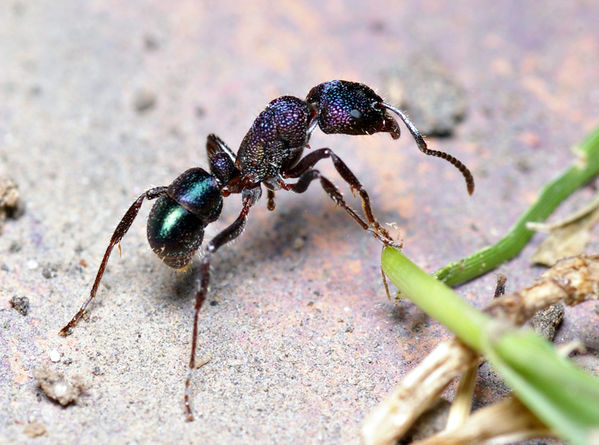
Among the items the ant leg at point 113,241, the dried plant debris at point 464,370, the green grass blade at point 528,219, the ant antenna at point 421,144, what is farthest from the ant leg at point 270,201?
the dried plant debris at point 464,370

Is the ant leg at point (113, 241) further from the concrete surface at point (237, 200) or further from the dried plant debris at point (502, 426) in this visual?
the dried plant debris at point (502, 426)

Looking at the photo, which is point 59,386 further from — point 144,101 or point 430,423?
point 144,101

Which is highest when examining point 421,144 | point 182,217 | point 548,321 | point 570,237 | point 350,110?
point 350,110

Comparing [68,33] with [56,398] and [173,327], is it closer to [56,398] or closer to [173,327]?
[173,327]

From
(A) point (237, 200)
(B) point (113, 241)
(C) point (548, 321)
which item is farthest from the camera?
(A) point (237, 200)

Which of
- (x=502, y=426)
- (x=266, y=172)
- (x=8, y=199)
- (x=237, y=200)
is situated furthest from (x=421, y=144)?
(x=8, y=199)

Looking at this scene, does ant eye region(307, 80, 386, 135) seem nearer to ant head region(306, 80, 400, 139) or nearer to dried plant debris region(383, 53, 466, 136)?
ant head region(306, 80, 400, 139)
